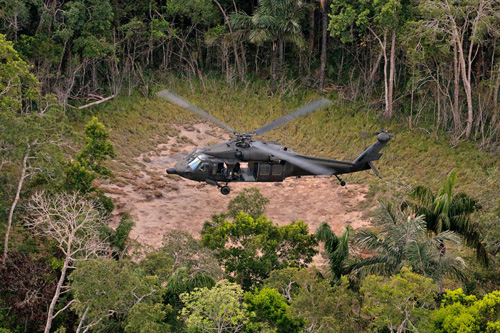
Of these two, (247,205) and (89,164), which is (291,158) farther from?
(89,164)

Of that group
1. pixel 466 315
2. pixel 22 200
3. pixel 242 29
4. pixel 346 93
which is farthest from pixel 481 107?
pixel 22 200

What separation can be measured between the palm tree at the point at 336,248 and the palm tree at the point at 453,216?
3981mm

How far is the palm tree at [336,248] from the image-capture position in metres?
31.7

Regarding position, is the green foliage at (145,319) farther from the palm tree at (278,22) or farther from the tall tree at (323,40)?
the tall tree at (323,40)

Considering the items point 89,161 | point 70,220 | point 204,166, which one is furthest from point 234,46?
point 70,220

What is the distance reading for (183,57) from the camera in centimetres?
5816

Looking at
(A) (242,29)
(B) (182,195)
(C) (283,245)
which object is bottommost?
(B) (182,195)

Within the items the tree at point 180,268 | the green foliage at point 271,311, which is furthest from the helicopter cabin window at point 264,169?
the green foliage at point 271,311

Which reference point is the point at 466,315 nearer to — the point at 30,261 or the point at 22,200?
the point at 30,261

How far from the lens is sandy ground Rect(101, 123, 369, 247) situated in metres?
40.7

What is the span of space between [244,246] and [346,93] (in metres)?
25.1

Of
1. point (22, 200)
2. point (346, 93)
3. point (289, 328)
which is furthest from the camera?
point (346, 93)

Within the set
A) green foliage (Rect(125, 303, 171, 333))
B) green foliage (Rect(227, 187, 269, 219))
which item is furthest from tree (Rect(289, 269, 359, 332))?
green foliage (Rect(227, 187, 269, 219))

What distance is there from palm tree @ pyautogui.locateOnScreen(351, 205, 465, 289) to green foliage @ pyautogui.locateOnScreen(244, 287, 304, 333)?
179 inches
